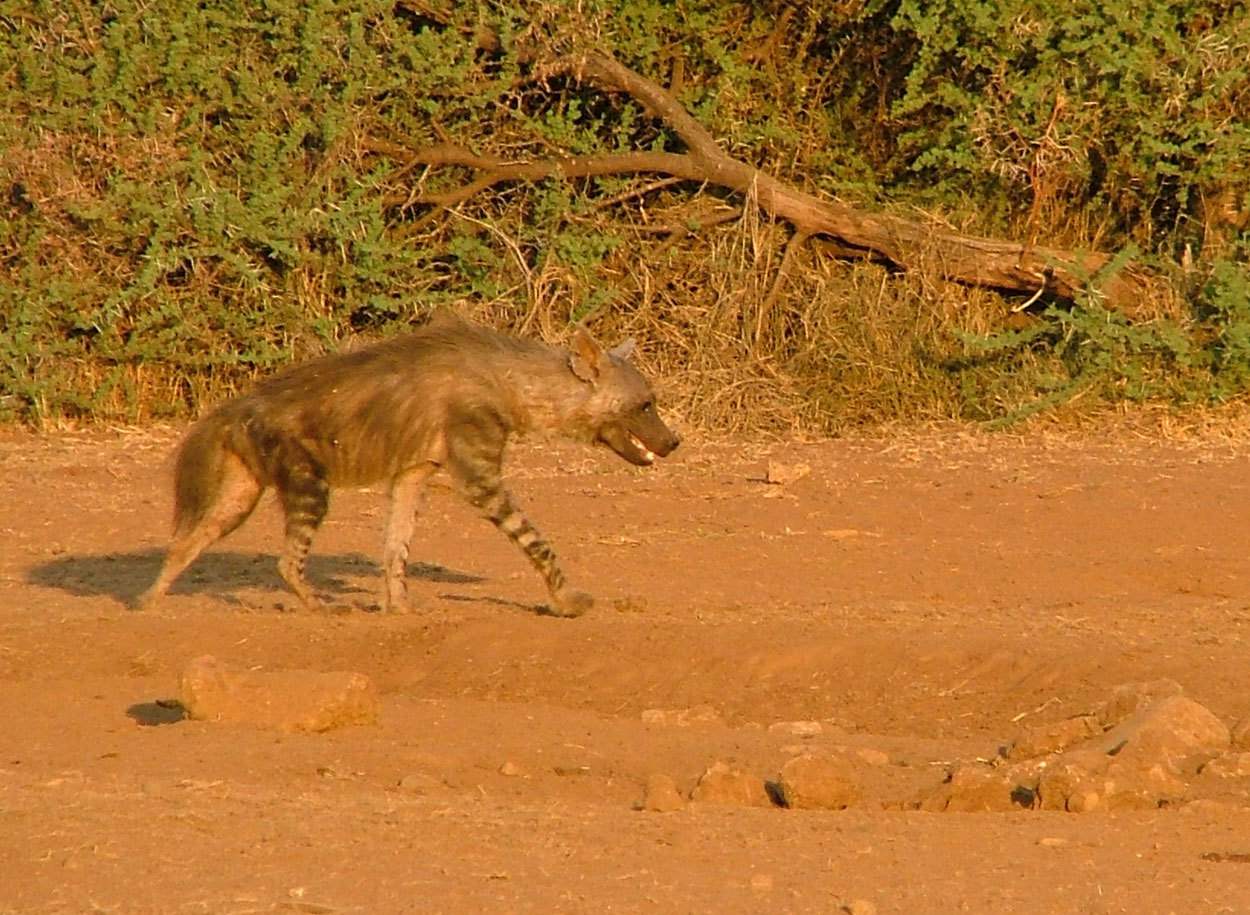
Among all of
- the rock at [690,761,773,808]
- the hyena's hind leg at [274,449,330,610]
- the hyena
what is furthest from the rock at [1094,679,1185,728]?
the hyena's hind leg at [274,449,330,610]

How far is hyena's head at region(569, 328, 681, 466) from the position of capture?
9094 mm

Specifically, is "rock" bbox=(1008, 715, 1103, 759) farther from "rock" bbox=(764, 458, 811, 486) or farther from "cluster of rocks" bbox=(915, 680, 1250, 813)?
"rock" bbox=(764, 458, 811, 486)

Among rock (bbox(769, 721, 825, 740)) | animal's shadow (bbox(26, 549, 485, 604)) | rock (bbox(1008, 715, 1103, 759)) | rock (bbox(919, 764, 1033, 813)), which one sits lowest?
animal's shadow (bbox(26, 549, 485, 604))

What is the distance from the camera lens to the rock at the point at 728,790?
5.88 metres

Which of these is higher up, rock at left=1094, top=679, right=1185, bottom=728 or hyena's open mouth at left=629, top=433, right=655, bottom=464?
rock at left=1094, top=679, right=1185, bottom=728

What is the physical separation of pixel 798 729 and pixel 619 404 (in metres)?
2.34

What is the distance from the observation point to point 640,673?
8.02 meters

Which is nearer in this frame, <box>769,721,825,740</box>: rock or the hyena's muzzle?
<box>769,721,825,740</box>: rock

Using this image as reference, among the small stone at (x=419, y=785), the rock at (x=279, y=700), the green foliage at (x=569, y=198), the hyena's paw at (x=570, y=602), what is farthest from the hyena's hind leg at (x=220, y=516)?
the green foliage at (x=569, y=198)

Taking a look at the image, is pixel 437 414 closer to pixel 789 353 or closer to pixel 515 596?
pixel 515 596

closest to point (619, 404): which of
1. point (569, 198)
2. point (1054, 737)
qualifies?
point (1054, 737)

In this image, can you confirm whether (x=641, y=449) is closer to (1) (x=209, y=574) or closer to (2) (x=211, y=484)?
(2) (x=211, y=484)

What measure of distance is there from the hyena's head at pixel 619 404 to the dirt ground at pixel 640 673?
653mm

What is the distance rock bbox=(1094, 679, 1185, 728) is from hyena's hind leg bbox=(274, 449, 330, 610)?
3387mm
